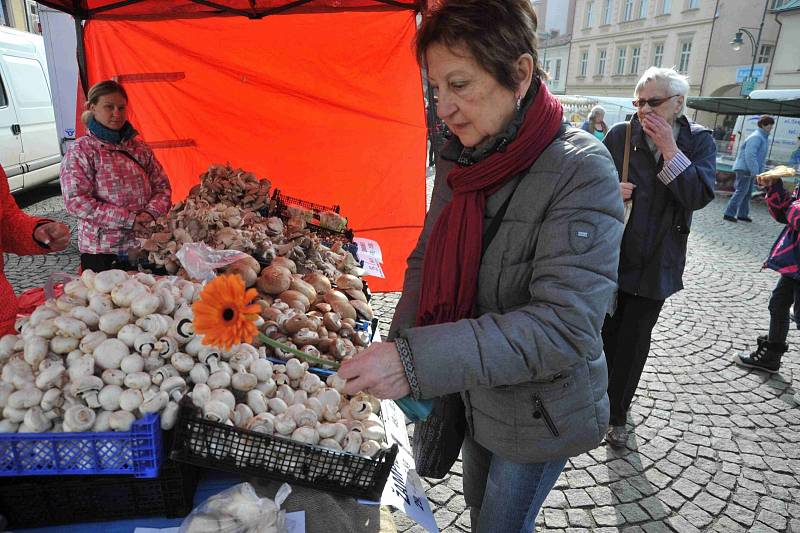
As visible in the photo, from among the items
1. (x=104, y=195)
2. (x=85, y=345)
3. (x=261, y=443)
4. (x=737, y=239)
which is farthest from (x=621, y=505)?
(x=737, y=239)

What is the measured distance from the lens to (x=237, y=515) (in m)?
1.28

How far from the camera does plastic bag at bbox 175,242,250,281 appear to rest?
233 centimetres

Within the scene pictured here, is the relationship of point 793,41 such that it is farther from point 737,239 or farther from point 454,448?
point 454,448

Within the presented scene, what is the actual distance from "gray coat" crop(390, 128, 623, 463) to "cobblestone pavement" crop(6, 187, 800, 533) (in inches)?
58.4

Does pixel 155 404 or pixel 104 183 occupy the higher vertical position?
pixel 104 183

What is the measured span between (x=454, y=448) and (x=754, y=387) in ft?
11.5

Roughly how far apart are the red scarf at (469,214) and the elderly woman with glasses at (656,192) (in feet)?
5.56

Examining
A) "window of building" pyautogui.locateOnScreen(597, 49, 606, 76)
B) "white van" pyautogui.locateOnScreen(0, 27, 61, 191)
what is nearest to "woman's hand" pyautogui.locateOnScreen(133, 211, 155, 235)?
"white van" pyautogui.locateOnScreen(0, 27, 61, 191)

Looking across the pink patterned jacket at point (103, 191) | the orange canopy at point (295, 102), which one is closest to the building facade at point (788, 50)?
the orange canopy at point (295, 102)

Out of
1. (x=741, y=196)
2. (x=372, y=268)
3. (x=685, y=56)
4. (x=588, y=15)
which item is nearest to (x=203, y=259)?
(x=372, y=268)

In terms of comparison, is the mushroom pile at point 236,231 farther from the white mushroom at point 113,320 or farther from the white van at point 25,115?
the white van at point 25,115

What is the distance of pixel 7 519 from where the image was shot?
51.3 inches

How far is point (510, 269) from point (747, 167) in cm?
1105

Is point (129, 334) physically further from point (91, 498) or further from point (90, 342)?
point (91, 498)
